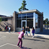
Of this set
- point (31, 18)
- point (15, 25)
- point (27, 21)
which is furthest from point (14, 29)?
point (31, 18)

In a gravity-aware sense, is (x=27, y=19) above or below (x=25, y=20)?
above

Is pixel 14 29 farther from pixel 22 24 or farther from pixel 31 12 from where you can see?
pixel 31 12

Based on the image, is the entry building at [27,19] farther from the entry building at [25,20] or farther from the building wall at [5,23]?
the building wall at [5,23]

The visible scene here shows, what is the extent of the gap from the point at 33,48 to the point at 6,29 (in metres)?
13.4

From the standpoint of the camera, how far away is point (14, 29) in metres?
15.7

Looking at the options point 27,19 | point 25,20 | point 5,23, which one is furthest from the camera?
point 5,23

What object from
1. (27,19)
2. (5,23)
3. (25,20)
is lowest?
(5,23)

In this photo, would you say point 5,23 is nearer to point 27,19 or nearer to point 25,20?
point 25,20

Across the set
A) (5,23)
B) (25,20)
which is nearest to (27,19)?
(25,20)

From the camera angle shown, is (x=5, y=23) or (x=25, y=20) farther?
(x=5, y=23)

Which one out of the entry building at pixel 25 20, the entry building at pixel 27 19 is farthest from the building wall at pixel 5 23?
the entry building at pixel 27 19

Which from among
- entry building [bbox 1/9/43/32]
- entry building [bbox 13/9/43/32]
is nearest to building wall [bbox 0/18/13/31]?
entry building [bbox 1/9/43/32]

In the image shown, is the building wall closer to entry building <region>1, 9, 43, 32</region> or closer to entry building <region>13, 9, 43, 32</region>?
entry building <region>1, 9, 43, 32</region>

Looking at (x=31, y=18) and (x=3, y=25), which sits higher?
(x=31, y=18)
